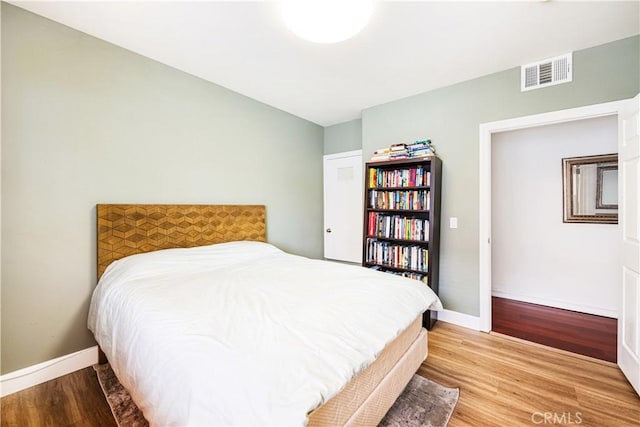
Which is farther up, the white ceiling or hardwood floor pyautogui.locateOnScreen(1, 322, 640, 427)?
the white ceiling

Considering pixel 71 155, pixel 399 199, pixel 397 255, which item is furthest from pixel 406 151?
pixel 71 155

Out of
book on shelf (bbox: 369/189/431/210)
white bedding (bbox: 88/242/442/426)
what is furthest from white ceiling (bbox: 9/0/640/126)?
white bedding (bbox: 88/242/442/426)

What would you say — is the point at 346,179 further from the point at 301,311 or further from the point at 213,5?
the point at 301,311

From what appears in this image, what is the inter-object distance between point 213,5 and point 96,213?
5.79ft

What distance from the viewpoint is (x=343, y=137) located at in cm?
396

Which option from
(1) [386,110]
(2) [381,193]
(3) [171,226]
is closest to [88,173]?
(3) [171,226]

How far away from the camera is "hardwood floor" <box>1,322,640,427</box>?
1497 millimetres

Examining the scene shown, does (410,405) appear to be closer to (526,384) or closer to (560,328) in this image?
(526,384)

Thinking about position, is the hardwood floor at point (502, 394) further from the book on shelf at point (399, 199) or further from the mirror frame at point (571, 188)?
the mirror frame at point (571, 188)

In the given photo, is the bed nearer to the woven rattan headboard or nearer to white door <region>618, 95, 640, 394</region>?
the woven rattan headboard

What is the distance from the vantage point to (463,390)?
5.67 feet

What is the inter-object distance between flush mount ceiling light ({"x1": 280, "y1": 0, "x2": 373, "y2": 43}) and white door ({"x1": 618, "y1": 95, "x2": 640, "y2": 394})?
190 centimetres

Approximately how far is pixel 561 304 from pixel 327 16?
4.00 metres

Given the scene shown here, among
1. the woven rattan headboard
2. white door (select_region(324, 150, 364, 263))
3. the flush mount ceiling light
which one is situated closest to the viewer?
the flush mount ceiling light
